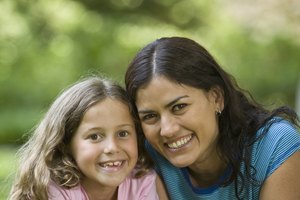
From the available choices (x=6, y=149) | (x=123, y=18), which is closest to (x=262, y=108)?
(x=6, y=149)

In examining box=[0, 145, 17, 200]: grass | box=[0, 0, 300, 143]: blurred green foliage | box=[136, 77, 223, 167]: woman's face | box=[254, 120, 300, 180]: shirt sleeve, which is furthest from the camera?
box=[0, 0, 300, 143]: blurred green foliage

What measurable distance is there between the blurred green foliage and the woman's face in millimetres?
5717

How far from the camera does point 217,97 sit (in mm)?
3045

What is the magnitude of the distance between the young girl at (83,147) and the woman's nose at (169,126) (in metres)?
0.19

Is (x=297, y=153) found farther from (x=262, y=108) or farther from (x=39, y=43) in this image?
(x=39, y=43)

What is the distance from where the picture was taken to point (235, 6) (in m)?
11.1

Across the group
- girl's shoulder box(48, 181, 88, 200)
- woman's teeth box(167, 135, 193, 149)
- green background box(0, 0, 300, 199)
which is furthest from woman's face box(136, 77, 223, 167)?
green background box(0, 0, 300, 199)

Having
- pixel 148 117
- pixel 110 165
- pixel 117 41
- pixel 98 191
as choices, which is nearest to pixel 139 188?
pixel 98 191

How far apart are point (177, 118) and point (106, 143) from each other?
32 cm

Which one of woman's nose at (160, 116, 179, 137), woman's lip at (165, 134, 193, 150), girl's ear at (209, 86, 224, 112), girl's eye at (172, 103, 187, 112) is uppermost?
girl's ear at (209, 86, 224, 112)

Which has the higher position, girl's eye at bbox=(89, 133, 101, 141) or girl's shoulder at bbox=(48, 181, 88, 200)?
girl's eye at bbox=(89, 133, 101, 141)

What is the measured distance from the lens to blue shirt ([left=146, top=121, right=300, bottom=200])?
3006mm

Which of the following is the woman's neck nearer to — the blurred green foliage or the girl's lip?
the girl's lip

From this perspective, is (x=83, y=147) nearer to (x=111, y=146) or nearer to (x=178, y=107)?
Answer: (x=111, y=146)
